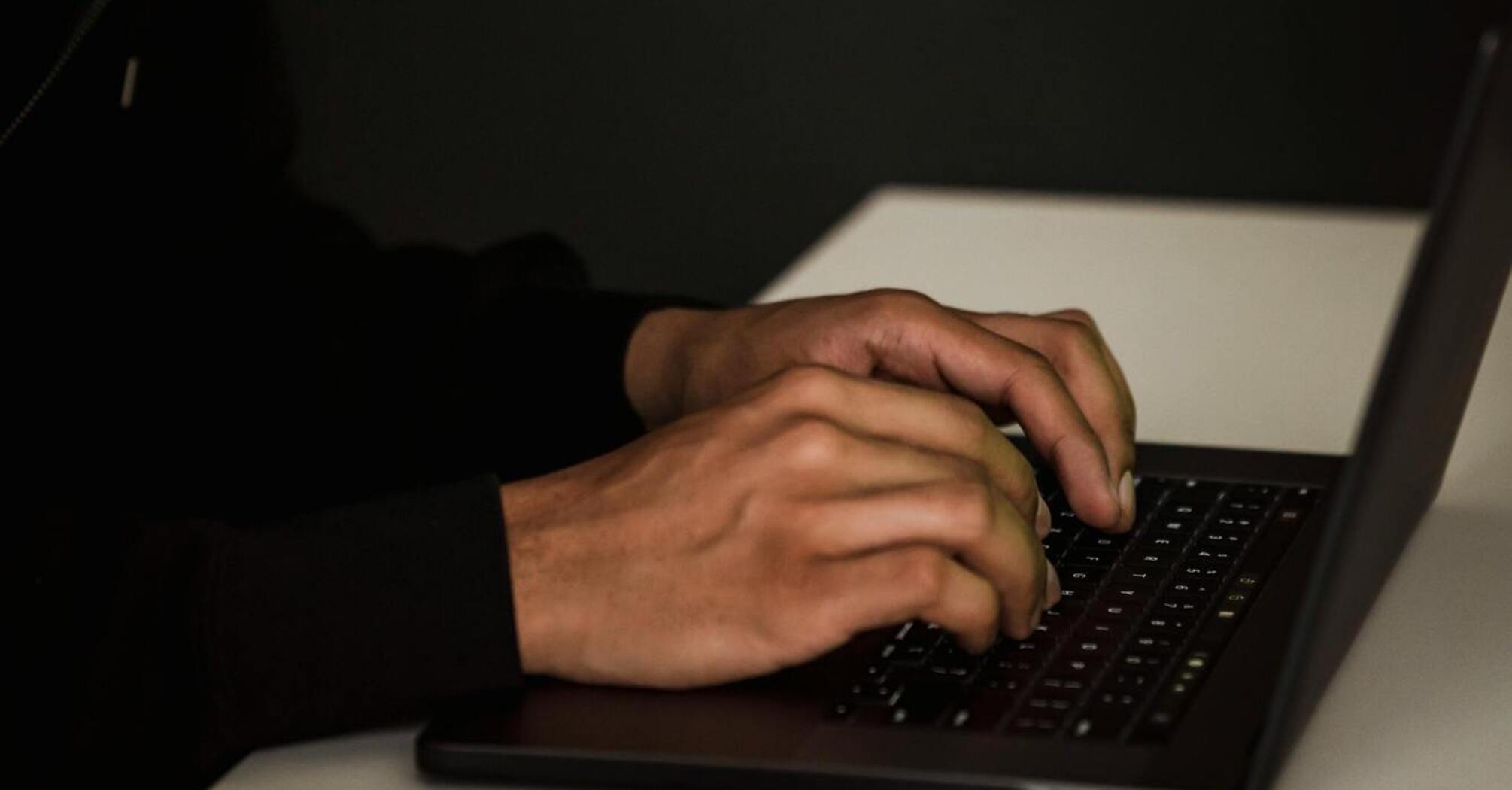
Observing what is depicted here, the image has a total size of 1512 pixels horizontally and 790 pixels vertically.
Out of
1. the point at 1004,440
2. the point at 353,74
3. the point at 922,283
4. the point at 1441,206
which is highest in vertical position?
the point at 1441,206

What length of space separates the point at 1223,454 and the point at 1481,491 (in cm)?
13

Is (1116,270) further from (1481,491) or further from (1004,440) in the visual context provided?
(1004,440)

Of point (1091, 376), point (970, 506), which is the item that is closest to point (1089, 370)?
point (1091, 376)

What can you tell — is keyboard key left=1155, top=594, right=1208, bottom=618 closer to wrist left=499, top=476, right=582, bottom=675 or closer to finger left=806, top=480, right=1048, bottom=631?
finger left=806, top=480, right=1048, bottom=631

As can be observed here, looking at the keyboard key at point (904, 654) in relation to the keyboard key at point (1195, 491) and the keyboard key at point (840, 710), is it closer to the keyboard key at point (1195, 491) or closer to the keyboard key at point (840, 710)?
the keyboard key at point (840, 710)

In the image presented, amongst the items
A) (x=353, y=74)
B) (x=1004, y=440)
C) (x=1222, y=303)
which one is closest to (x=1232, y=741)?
(x=1004, y=440)

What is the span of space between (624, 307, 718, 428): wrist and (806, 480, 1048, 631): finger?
0.30 metres

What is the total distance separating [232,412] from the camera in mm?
1129

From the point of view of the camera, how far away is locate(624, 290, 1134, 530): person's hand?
81 centimetres

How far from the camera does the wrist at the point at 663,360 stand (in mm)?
983

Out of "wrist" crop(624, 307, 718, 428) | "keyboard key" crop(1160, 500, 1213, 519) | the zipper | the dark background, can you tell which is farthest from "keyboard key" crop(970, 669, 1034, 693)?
the dark background

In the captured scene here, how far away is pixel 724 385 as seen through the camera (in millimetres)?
939

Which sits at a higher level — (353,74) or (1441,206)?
(1441,206)

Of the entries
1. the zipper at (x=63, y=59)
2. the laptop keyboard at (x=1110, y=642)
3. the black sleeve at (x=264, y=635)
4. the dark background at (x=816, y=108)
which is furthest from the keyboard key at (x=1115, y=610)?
the dark background at (x=816, y=108)
